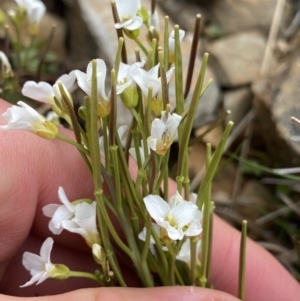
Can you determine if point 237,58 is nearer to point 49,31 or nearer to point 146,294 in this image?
point 49,31

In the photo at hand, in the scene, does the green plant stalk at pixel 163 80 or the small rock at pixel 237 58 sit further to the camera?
the small rock at pixel 237 58

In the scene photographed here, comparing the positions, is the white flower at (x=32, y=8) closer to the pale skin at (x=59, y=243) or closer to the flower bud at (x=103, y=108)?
the pale skin at (x=59, y=243)

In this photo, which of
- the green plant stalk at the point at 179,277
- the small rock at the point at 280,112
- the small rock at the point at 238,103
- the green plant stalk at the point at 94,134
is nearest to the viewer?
the green plant stalk at the point at 94,134

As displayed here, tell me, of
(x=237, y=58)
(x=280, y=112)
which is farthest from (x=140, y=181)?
(x=237, y=58)

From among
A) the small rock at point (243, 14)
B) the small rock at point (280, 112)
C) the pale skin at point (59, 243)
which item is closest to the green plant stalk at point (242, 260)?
the pale skin at point (59, 243)

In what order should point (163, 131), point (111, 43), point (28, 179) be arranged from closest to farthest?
point (163, 131) < point (28, 179) < point (111, 43)

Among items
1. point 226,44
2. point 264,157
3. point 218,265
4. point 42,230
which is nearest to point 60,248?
point 42,230

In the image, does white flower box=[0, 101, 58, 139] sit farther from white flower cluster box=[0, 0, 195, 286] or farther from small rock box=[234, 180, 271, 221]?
small rock box=[234, 180, 271, 221]

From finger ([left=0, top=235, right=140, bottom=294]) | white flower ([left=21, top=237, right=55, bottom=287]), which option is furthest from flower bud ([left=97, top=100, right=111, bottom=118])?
finger ([left=0, top=235, right=140, bottom=294])
